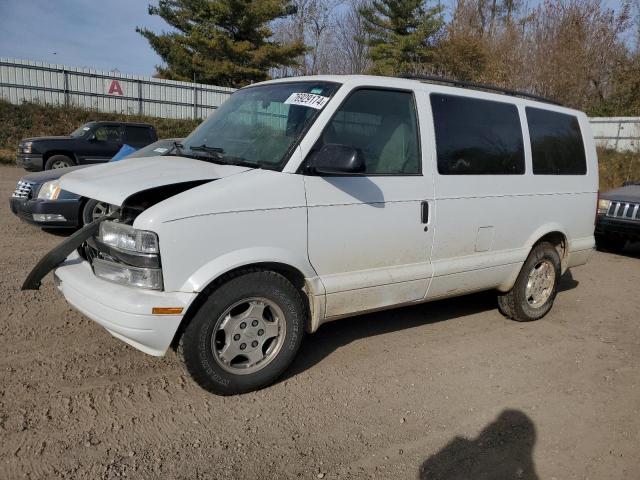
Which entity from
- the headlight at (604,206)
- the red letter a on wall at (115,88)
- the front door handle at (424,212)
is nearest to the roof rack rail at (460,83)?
the front door handle at (424,212)

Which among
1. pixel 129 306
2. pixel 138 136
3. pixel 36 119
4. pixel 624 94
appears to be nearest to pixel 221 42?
pixel 36 119

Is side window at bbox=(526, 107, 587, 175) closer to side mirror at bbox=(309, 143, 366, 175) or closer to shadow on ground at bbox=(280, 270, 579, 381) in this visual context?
shadow on ground at bbox=(280, 270, 579, 381)

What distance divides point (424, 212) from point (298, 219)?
1.12 meters

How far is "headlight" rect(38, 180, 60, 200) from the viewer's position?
6980mm

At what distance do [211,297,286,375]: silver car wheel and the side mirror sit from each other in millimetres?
927

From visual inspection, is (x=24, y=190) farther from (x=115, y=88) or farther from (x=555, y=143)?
(x=115, y=88)

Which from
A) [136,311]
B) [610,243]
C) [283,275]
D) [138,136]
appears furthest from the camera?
[138,136]

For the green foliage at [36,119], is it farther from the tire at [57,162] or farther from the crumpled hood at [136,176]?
the crumpled hood at [136,176]

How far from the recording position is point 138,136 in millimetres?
14852

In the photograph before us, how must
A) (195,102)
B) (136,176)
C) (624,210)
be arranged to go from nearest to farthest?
(136,176), (624,210), (195,102)

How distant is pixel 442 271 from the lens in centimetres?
425

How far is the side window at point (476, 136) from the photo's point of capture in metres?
4.18

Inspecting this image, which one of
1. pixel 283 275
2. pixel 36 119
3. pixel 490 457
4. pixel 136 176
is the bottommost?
pixel 490 457

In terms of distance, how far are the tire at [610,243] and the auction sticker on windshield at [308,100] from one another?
23.3ft
